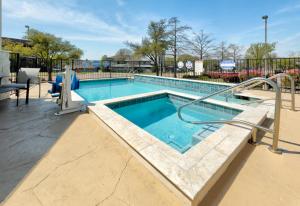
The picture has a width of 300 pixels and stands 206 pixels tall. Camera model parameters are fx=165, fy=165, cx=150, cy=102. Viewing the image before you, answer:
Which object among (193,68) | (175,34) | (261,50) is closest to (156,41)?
(175,34)

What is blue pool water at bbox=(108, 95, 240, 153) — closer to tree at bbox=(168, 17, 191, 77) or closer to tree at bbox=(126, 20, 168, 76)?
tree at bbox=(126, 20, 168, 76)

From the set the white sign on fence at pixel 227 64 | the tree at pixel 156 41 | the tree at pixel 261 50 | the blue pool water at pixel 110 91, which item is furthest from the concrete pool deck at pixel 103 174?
the tree at pixel 261 50

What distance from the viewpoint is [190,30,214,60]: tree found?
25.9 meters

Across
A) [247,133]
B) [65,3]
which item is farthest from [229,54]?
[247,133]

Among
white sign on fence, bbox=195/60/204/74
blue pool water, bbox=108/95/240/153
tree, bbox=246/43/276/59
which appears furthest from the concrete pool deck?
tree, bbox=246/43/276/59

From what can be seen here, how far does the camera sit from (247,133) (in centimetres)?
259

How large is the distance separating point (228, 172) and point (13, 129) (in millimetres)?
3552

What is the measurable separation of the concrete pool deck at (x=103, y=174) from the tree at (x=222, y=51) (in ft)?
91.8

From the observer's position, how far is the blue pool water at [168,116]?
3.71m

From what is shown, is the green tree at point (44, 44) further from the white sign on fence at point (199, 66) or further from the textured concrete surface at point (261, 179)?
the textured concrete surface at point (261, 179)

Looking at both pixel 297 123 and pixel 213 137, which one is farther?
pixel 297 123

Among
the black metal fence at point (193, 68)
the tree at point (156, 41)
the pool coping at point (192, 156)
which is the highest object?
the tree at point (156, 41)

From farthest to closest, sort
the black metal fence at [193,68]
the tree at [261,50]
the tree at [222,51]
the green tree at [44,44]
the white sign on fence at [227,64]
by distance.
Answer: the tree at [222,51]
the tree at [261,50]
the green tree at [44,44]
the white sign on fence at [227,64]
the black metal fence at [193,68]

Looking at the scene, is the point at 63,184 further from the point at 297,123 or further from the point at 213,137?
the point at 297,123
